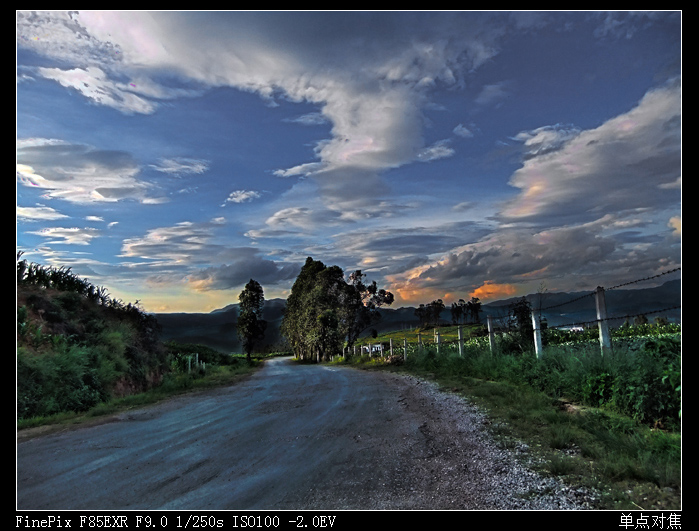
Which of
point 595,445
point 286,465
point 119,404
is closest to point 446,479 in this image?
point 286,465

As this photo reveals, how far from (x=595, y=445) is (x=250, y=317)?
1807 inches

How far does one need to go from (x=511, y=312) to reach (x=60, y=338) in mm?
13688

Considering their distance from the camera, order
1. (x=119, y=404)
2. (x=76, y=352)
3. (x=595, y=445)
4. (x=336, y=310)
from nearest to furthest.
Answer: (x=595, y=445) → (x=119, y=404) → (x=76, y=352) → (x=336, y=310)

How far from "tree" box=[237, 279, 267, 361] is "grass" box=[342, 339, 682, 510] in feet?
135

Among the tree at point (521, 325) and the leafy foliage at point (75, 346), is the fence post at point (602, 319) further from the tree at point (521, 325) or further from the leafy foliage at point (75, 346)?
the leafy foliage at point (75, 346)

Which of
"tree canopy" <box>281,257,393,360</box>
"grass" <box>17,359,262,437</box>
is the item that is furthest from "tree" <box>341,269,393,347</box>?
"grass" <box>17,359,262,437</box>

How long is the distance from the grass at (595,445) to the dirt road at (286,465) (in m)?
0.33

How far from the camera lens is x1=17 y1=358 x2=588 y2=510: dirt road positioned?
421cm

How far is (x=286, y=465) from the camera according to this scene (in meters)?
5.23

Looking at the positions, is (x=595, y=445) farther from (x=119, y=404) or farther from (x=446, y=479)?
(x=119, y=404)

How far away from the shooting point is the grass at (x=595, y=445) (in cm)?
407

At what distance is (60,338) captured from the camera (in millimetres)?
12047

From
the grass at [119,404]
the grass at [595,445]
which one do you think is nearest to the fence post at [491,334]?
the grass at [595,445]
